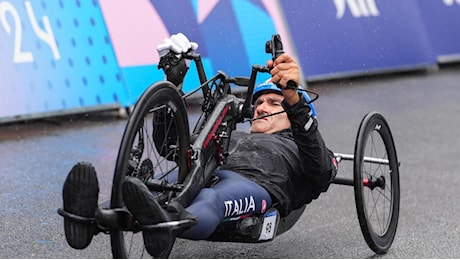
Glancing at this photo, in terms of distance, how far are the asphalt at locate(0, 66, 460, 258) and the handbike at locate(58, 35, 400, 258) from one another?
0.33m

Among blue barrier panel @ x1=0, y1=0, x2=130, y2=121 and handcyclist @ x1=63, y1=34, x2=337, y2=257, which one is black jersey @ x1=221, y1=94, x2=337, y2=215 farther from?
blue barrier panel @ x1=0, y1=0, x2=130, y2=121

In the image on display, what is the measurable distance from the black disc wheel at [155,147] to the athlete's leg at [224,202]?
0.54 ft

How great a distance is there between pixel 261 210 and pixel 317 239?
3.66 feet

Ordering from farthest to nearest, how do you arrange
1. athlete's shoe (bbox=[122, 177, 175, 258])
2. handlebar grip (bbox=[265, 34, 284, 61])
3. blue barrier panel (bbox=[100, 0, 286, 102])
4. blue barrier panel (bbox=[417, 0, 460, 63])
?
blue barrier panel (bbox=[417, 0, 460, 63]) → blue barrier panel (bbox=[100, 0, 286, 102]) → handlebar grip (bbox=[265, 34, 284, 61]) → athlete's shoe (bbox=[122, 177, 175, 258])

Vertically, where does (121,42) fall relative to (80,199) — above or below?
below

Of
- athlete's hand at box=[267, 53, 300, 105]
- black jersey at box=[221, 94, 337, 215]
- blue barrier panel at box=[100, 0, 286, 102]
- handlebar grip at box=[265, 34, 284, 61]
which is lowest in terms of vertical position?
blue barrier panel at box=[100, 0, 286, 102]

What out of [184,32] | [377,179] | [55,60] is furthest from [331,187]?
[184,32]

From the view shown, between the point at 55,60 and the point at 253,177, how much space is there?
4846 millimetres

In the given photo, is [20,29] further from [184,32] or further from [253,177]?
[253,177]

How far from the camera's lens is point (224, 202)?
4488mm

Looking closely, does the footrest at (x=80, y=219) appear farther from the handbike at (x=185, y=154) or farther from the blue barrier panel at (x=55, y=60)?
the blue barrier panel at (x=55, y=60)

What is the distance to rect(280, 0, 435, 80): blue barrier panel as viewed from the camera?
487 inches

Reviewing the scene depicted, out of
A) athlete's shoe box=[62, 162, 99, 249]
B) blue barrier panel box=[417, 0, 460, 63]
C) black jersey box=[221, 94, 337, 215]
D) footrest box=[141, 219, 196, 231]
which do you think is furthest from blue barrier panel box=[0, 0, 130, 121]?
blue barrier panel box=[417, 0, 460, 63]

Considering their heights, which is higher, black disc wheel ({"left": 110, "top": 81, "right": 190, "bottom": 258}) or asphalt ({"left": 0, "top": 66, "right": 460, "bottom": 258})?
black disc wheel ({"left": 110, "top": 81, "right": 190, "bottom": 258})
